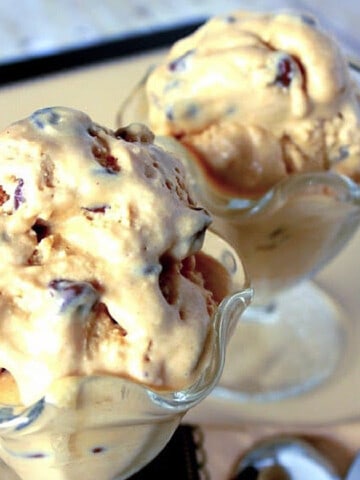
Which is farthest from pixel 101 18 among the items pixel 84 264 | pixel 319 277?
pixel 84 264

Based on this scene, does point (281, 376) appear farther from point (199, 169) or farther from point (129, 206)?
point (129, 206)

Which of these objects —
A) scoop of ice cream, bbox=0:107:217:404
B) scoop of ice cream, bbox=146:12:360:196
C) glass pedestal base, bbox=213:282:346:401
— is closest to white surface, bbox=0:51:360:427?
glass pedestal base, bbox=213:282:346:401

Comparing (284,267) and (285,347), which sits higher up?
Result: (284,267)

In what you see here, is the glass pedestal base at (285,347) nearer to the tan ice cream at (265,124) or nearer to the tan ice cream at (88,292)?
the tan ice cream at (265,124)

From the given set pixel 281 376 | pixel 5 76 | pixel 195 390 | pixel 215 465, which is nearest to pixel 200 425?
pixel 215 465

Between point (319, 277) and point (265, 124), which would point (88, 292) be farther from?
point (319, 277)

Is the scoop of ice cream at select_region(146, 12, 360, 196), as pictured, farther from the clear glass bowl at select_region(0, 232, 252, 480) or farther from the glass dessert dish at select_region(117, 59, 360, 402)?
the clear glass bowl at select_region(0, 232, 252, 480)
